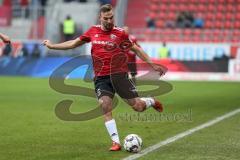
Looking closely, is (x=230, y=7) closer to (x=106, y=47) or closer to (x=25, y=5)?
(x=25, y=5)

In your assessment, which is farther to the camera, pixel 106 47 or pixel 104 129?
pixel 104 129

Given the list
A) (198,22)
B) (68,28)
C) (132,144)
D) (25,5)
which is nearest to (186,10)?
(198,22)

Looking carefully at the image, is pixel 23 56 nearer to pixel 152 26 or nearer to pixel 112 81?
pixel 152 26

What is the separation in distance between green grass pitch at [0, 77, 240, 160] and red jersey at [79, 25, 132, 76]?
1.21 meters

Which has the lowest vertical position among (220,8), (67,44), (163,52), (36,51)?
(36,51)

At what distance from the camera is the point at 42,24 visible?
36.6 metres

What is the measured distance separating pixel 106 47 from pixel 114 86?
619 millimetres

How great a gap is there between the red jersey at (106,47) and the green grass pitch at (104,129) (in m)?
1.21

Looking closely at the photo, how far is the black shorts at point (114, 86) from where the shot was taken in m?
10.2

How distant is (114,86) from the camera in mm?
10352

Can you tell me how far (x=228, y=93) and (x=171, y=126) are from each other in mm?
10222

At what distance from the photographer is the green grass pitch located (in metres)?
9.55

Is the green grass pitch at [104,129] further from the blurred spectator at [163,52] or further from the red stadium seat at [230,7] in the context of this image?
the red stadium seat at [230,7]

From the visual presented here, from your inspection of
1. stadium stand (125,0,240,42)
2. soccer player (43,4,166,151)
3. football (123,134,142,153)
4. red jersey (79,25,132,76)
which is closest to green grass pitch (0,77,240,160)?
football (123,134,142,153)
